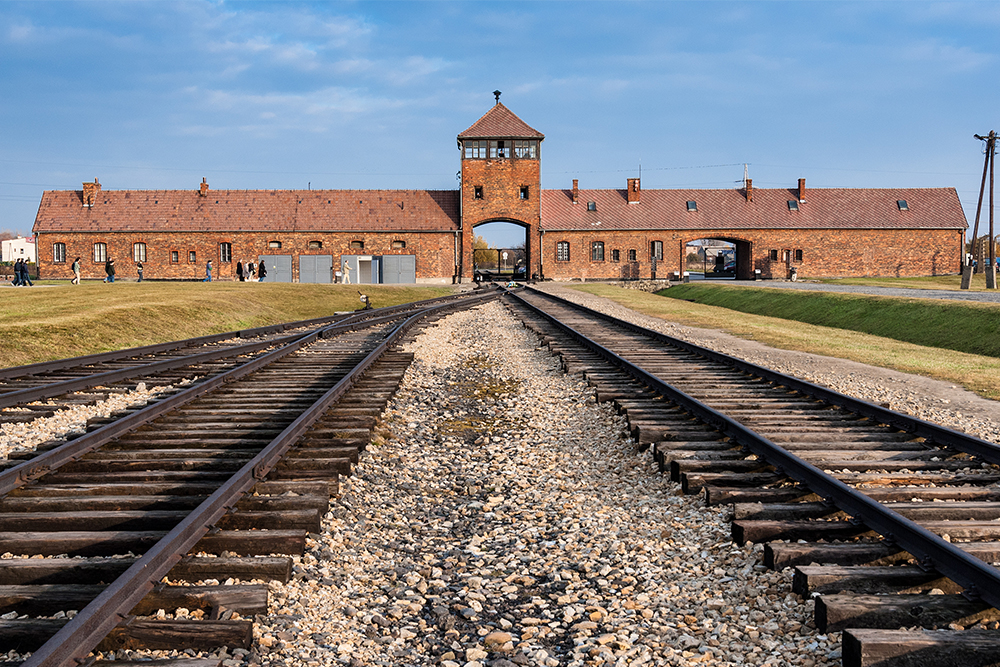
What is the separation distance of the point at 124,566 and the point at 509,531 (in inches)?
88.3

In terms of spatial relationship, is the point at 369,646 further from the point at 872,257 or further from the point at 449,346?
the point at 872,257

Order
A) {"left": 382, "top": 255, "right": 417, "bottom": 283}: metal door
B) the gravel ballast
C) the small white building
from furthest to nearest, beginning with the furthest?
1. the small white building
2. {"left": 382, "top": 255, "right": 417, "bottom": 283}: metal door
3. the gravel ballast

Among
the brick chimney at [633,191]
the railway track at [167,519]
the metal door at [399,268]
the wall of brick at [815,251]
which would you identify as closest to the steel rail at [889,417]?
the railway track at [167,519]

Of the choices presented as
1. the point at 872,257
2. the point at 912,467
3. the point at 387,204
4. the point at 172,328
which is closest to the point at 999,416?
the point at 912,467

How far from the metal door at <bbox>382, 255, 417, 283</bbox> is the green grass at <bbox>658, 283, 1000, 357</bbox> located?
23687mm

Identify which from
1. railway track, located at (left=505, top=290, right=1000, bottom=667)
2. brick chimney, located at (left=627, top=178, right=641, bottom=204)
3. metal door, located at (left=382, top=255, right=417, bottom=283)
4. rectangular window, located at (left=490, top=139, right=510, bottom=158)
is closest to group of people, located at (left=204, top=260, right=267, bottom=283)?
metal door, located at (left=382, top=255, right=417, bottom=283)

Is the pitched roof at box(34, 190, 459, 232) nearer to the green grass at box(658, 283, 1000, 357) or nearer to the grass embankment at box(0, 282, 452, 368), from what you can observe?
the grass embankment at box(0, 282, 452, 368)

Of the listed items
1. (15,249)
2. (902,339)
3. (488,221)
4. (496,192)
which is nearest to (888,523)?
(902,339)

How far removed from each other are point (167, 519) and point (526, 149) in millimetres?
51708

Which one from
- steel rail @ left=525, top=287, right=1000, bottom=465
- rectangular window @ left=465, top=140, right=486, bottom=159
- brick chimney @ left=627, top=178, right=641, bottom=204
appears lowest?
steel rail @ left=525, top=287, right=1000, bottom=465

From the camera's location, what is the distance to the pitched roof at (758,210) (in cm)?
5725

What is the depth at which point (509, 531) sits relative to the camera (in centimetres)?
480

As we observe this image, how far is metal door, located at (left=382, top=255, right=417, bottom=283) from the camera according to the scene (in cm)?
5097

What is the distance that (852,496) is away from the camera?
14.0 feet
